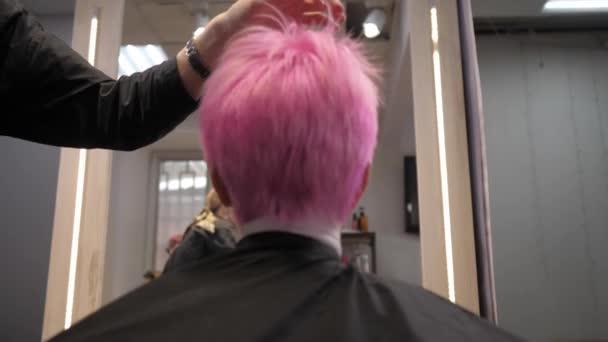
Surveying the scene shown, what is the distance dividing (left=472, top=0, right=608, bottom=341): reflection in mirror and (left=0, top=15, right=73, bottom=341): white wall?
202 centimetres

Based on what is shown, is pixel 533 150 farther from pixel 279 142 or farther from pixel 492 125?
pixel 279 142

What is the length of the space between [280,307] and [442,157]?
1.15m

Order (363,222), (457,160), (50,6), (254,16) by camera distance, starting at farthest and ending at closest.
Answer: (363,222), (50,6), (457,160), (254,16)

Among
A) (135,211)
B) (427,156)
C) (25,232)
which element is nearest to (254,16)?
(427,156)

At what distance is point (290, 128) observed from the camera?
1.87ft

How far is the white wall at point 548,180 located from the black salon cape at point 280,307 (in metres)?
1.85

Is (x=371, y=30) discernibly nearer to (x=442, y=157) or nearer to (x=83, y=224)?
(x=442, y=157)

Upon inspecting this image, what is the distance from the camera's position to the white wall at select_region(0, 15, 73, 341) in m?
2.04

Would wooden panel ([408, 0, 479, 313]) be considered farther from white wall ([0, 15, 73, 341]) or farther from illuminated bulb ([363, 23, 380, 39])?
white wall ([0, 15, 73, 341])

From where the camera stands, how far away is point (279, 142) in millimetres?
573

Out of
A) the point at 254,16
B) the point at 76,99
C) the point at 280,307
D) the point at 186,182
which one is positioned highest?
the point at 186,182

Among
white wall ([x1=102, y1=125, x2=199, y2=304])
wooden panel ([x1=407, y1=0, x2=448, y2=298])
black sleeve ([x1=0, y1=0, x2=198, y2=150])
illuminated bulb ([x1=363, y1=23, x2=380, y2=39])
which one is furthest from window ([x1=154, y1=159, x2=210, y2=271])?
black sleeve ([x1=0, y1=0, x2=198, y2=150])

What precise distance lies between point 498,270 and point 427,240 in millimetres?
878

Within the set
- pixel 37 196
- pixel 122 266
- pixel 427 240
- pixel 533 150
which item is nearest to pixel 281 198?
pixel 427 240
